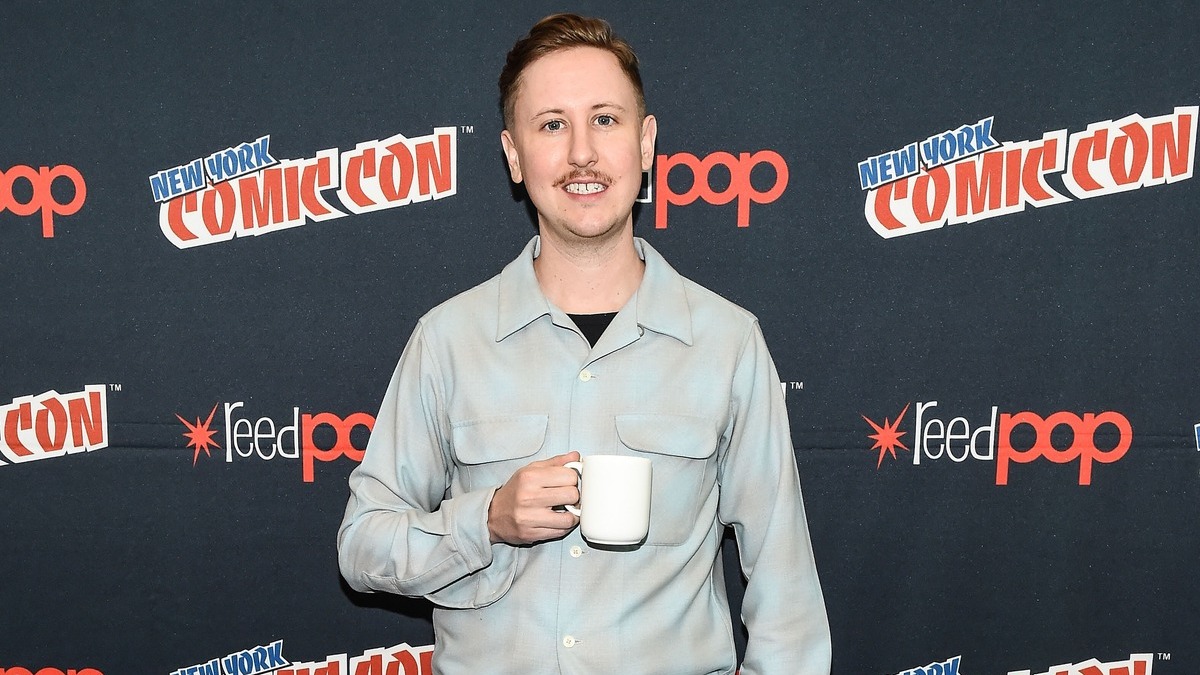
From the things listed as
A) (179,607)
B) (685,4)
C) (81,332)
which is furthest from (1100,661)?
(81,332)

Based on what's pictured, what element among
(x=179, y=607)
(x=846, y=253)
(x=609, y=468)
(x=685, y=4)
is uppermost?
(x=685, y=4)

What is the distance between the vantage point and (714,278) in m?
1.99

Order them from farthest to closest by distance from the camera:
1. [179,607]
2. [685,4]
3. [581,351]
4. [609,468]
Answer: [179,607] < [685,4] < [581,351] < [609,468]

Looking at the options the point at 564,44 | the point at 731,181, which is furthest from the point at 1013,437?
the point at 564,44

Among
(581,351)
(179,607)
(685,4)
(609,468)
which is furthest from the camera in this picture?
(179,607)

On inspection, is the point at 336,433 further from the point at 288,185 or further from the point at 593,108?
the point at 593,108

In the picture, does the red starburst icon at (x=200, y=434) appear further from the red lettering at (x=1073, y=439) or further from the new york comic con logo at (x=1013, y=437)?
the red lettering at (x=1073, y=439)

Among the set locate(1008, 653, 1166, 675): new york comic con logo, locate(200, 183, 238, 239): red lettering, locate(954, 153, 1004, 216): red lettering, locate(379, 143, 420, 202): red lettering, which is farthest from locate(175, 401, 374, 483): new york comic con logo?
locate(1008, 653, 1166, 675): new york comic con logo

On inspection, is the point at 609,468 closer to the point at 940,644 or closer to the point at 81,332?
the point at 940,644

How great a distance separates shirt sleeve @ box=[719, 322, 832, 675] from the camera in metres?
1.46

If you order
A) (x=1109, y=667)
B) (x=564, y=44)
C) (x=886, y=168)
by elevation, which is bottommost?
(x=1109, y=667)

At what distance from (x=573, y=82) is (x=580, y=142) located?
0.10 m

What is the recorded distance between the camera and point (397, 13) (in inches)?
77.2

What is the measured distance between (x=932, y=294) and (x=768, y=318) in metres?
0.33
